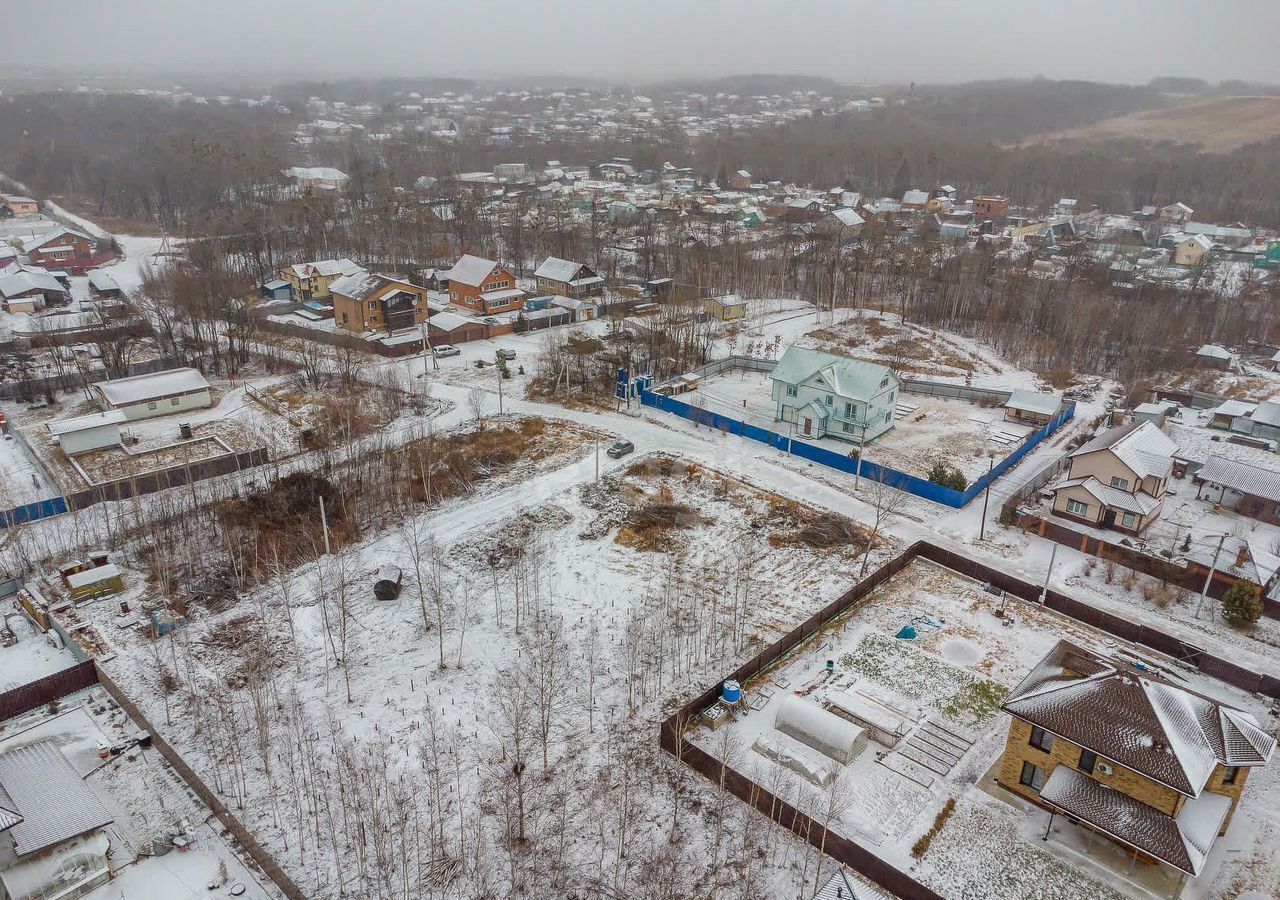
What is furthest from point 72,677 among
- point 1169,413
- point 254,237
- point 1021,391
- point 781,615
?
point 254,237

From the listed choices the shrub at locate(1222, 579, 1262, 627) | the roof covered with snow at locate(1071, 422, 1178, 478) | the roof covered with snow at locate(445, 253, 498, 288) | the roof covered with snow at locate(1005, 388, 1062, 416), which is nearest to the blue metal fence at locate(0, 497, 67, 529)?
the roof covered with snow at locate(445, 253, 498, 288)

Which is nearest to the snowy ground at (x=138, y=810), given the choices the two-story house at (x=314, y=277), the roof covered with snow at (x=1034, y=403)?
the roof covered with snow at (x=1034, y=403)

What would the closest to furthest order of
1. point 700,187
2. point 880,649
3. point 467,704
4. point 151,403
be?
point 467,704, point 880,649, point 151,403, point 700,187

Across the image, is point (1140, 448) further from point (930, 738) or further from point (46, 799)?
point (46, 799)

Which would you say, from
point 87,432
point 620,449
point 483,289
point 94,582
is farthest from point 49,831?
point 483,289

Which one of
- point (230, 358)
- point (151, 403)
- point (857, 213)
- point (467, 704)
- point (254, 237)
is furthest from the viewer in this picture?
point (857, 213)

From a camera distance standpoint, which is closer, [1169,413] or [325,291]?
[1169,413]

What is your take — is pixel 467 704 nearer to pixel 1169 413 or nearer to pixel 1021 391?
pixel 1021 391
